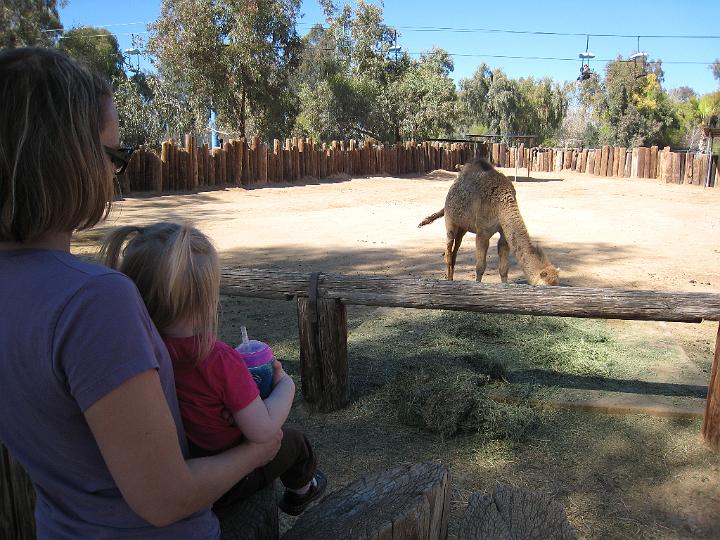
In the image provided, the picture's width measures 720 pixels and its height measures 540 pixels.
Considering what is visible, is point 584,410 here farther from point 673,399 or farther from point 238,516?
point 238,516

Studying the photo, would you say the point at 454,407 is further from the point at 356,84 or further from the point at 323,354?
the point at 356,84

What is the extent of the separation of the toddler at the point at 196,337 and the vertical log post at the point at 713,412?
2934mm

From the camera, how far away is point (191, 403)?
1.61 meters

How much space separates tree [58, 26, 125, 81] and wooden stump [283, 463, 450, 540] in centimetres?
3483

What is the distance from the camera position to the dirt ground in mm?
3430

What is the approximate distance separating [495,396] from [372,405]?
0.86 m

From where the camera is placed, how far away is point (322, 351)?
4.14m

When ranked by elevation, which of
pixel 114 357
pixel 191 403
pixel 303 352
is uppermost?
pixel 114 357

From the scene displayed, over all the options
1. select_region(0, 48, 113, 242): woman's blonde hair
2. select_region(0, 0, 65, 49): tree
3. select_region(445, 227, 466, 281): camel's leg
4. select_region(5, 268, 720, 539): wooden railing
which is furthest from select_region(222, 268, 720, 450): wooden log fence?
select_region(0, 0, 65, 49): tree

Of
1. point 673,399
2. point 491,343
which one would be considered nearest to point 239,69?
point 491,343

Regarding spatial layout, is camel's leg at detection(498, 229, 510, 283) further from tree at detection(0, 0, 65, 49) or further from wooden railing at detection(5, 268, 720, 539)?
tree at detection(0, 0, 65, 49)

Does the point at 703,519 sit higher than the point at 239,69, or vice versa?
the point at 239,69

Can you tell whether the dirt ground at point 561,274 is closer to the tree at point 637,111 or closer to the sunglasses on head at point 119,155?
the sunglasses on head at point 119,155

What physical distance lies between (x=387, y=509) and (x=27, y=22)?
111ft
